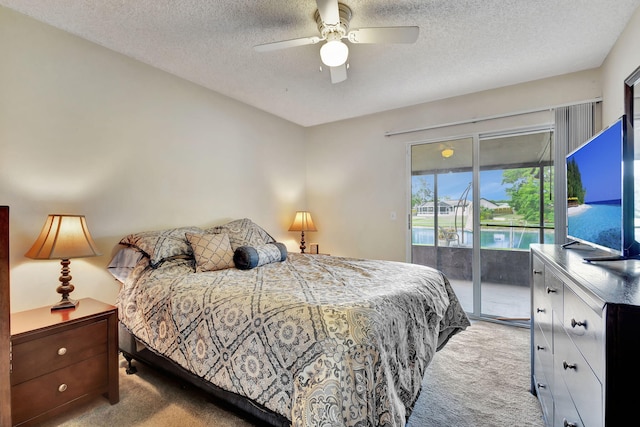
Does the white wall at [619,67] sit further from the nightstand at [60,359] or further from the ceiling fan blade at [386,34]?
the nightstand at [60,359]

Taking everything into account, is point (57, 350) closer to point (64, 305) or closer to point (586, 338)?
point (64, 305)

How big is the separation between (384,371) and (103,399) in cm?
189

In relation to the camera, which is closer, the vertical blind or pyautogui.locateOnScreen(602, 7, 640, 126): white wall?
pyautogui.locateOnScreen(602, 7, 640, 126): white wall

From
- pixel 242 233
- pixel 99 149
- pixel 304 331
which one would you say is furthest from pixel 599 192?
pixel 99 149

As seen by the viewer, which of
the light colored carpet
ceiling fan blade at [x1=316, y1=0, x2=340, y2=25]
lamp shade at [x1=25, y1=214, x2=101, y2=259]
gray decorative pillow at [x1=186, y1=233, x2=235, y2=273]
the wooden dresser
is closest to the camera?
the wooden dresser

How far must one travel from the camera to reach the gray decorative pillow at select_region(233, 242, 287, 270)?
96.2 inches

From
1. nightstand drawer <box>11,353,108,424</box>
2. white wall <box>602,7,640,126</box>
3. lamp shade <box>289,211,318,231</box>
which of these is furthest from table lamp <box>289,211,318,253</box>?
white wall <box>602,7,640,126</box>

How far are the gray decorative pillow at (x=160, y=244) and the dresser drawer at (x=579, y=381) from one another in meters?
2.50

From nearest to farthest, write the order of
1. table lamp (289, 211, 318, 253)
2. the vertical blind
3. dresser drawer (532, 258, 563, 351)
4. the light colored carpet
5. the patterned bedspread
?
the patterned bedspread < dresser drawer (532, 258, 563, 351) < the light colored carpet < the vertical blind < table lamp (289, 211, 318, 253)

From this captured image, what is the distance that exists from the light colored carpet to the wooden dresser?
0.22 m

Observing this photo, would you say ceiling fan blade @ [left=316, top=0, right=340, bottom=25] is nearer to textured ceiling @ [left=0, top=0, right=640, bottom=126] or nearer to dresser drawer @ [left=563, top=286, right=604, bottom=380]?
textured ceiling @ [left=0, top=0, right=640, bottom=126]

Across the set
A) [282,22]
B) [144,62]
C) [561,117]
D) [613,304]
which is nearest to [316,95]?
[282,22]

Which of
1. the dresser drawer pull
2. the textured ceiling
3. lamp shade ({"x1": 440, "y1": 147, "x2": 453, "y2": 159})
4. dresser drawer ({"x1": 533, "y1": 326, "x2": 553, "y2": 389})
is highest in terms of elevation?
the textured ceiling

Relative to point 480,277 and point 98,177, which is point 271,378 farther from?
point 480,277
